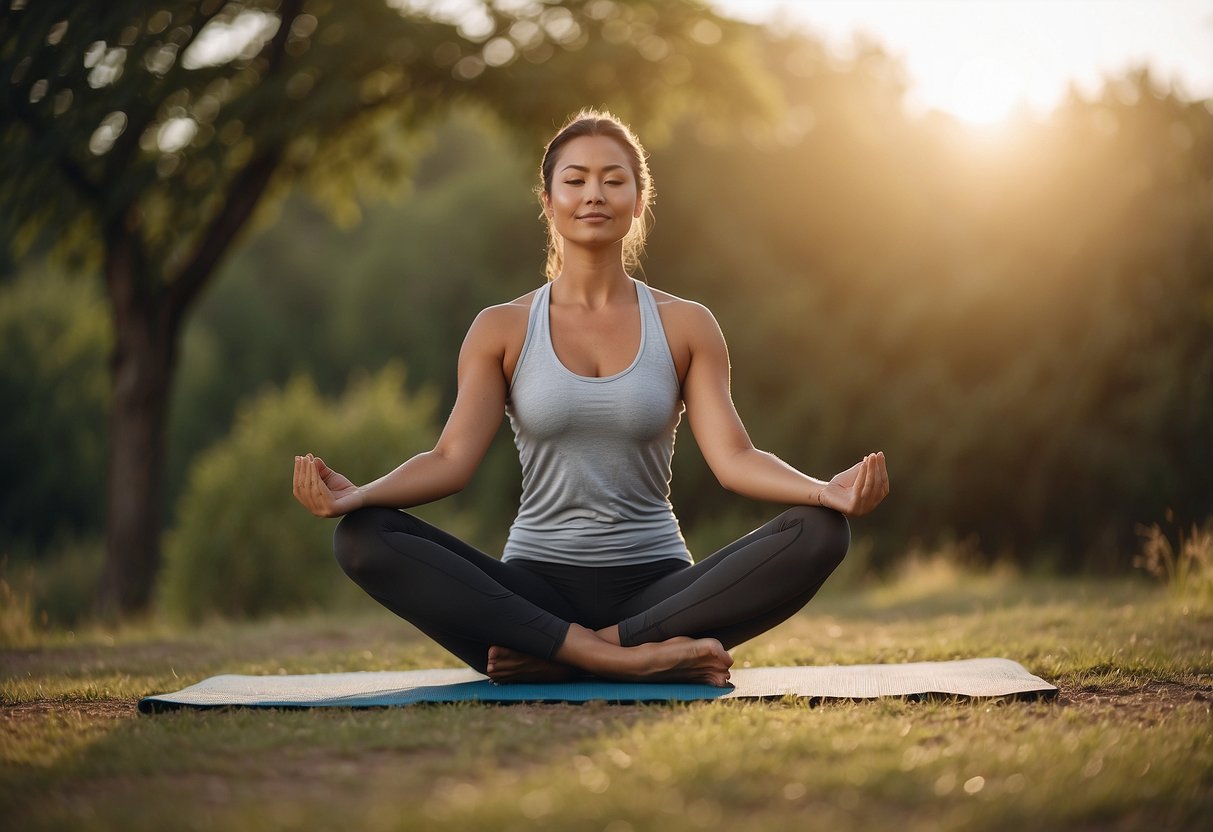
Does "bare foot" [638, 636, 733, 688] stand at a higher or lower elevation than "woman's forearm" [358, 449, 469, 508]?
lower

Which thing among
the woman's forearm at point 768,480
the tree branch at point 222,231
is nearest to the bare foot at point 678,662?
the woman's forearm at point 768,480

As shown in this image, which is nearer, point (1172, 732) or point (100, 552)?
point (1172, 732)

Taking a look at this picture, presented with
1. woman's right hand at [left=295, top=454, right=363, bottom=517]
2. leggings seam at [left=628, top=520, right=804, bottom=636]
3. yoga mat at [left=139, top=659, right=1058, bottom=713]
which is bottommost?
yoga mat at [left=139, top=659, right=1058, bottom=713]

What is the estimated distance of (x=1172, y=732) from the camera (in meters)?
2.44

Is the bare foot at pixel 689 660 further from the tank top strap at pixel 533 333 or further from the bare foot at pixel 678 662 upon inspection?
the tank top strap at pixel 533 333

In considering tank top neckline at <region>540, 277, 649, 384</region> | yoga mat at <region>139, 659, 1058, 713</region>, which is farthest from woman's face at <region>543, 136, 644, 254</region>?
yoga mat at <region>139, 659, 1058, 713</region>

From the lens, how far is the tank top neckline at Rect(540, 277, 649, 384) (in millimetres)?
3164

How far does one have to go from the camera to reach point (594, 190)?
10.6ft

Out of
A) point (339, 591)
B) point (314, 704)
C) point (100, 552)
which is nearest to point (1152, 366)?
point (339, 591)

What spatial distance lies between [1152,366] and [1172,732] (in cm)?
897

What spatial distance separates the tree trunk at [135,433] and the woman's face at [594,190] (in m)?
5.33

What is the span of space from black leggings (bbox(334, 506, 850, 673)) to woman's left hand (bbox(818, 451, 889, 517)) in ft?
0.28

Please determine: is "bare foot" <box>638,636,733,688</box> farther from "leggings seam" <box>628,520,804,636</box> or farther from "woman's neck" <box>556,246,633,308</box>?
"woman's neck" <box>556,246,633,308</box>

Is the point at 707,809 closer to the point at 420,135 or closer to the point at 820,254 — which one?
the point at 420,135
